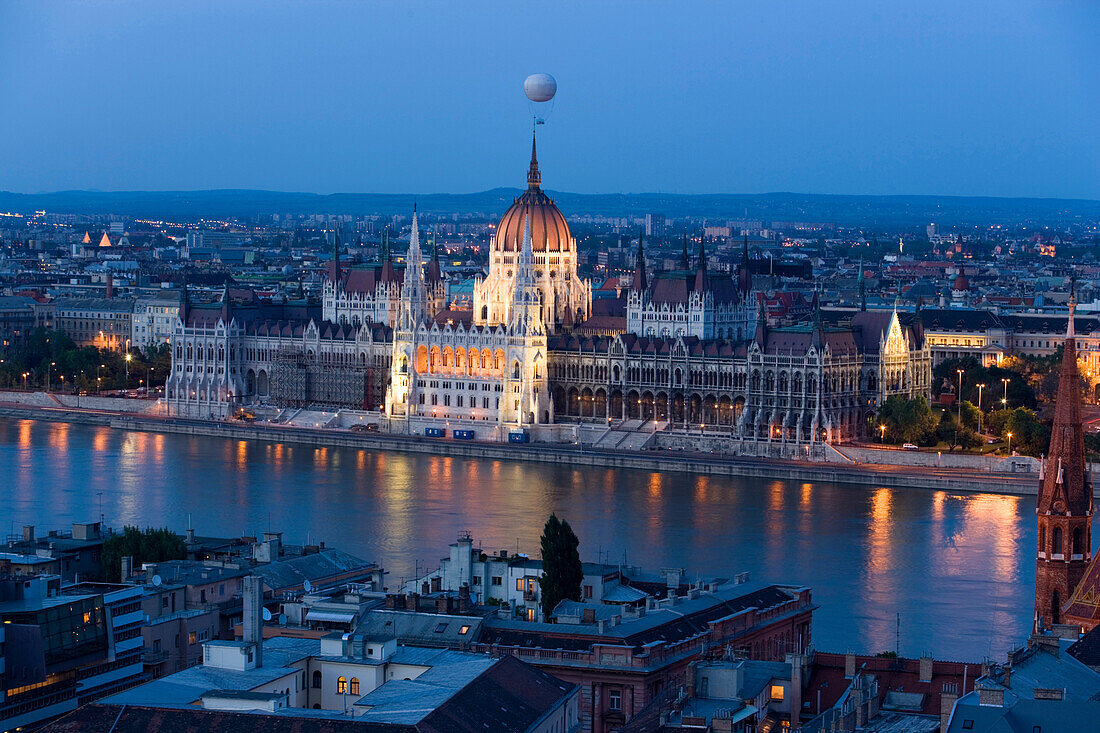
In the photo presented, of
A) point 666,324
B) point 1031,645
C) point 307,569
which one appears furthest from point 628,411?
point 1031,645

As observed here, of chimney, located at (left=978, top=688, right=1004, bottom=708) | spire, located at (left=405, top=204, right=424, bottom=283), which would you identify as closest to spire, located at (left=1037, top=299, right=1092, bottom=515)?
chimney, located at (left=978, top=688, right=1004, bottom=708)

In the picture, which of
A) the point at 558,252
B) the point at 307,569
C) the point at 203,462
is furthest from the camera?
the point at 558,252

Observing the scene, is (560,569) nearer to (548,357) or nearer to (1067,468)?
(1067,468)

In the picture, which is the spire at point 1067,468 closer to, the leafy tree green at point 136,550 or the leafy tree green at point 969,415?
the leafy tree green at point 136,550

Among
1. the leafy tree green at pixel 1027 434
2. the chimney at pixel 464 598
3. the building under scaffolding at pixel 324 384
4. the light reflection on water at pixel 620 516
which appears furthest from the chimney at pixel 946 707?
the building under scaffolding at pixel 324 384

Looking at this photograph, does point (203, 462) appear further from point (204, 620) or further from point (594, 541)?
point (204, 620)

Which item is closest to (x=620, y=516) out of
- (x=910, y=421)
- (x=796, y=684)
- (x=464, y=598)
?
(x=910, y=421)
